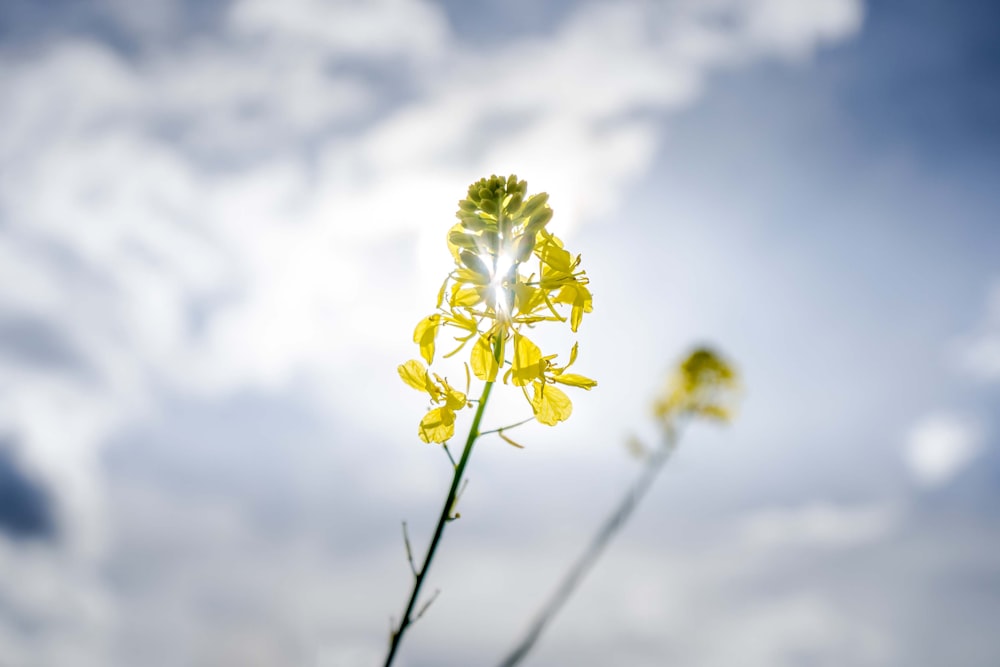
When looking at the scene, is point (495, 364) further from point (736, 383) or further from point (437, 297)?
point (736, 383)

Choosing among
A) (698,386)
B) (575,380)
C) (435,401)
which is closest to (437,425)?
(435,401)

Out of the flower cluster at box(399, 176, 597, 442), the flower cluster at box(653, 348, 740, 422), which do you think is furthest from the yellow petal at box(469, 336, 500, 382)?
the flower cluster at box(653, 348, 740, 422)

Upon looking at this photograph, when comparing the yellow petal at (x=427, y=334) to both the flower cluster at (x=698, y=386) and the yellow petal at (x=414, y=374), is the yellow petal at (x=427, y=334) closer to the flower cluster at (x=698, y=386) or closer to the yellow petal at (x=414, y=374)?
the yellow petal at (x=414, y=374)

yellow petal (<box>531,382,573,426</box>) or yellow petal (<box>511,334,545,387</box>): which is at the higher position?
yellow petal (<box>511,334,545,387</box>)

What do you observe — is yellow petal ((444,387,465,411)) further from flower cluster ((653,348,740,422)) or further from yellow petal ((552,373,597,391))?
flower cluster ((653,348,740,422))

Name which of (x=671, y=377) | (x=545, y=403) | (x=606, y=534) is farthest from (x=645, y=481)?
(x=545, y=403)

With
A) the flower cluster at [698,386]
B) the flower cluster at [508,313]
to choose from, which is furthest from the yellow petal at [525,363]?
the flower cluster at [698,386]
